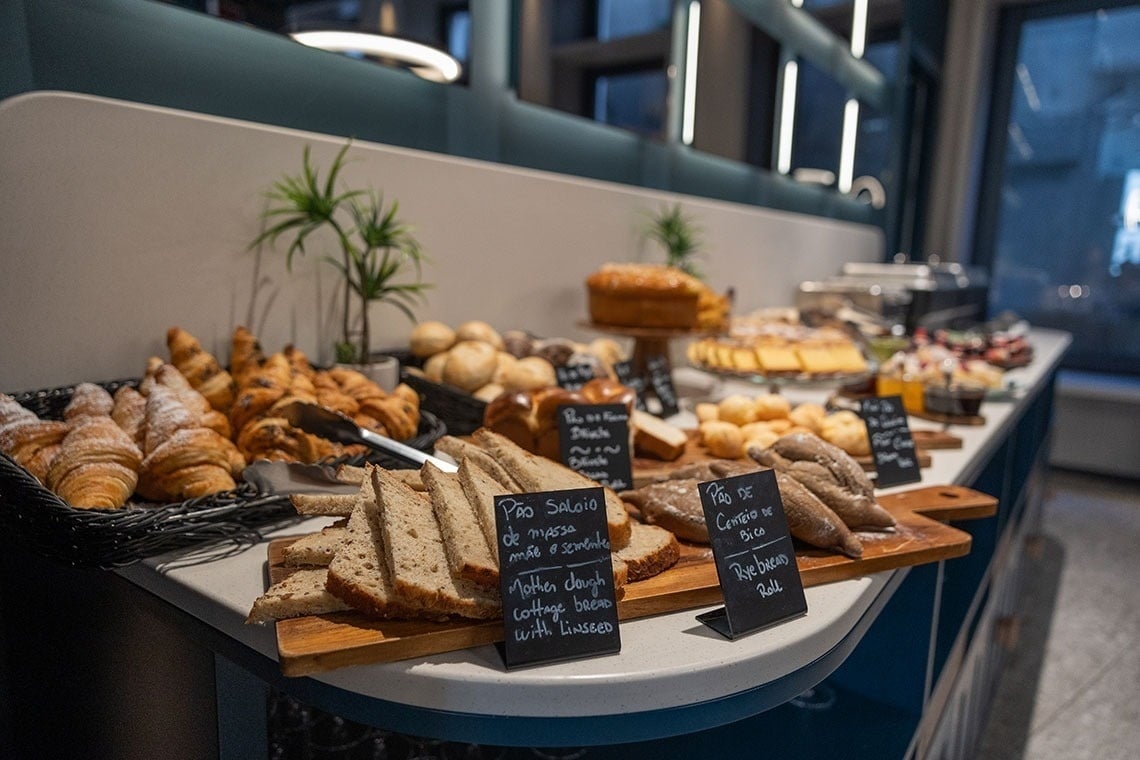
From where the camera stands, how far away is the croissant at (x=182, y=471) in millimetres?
1053

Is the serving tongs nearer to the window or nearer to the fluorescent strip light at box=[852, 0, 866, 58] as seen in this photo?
the fluorescent strip light at box=[852, 0, 866, 58]

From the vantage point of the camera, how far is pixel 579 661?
0.78m

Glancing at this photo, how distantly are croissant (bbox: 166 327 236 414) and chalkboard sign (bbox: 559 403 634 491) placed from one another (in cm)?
63

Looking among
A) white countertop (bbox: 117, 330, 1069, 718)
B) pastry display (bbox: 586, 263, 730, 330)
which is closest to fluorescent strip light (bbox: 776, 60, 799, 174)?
pastry display (bbox: 586, 263, 730, 330)

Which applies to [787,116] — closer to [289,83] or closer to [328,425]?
[289,83]

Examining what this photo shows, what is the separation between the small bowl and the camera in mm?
2088

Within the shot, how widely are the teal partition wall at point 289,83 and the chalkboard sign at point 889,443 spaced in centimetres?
142

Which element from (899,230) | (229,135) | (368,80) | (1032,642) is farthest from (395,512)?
(899,230)

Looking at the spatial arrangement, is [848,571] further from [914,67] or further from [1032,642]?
[914,67]

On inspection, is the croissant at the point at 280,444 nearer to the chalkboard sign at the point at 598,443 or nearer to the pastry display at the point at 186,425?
the pastry display at the point at 186,425

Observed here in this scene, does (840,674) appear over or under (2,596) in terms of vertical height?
under

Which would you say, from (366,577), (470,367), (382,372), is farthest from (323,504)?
(470,367)

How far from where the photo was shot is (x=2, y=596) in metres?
1.17

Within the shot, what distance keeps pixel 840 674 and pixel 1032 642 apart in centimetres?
207
